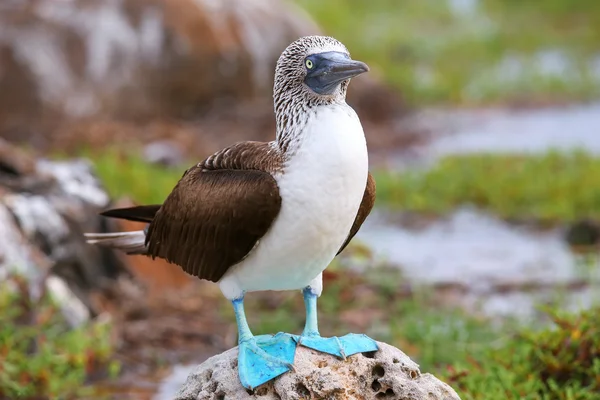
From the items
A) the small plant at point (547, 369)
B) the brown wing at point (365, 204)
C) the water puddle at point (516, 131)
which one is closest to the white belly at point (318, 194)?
the brown wing at point (365, 204)

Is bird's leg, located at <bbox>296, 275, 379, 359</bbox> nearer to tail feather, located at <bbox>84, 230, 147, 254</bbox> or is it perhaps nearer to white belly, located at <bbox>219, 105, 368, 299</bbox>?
white belly, located at <bbox>219, 105, 368, 299</bbox>

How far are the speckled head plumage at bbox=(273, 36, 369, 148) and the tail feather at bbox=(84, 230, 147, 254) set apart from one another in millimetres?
916

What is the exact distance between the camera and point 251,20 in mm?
12609

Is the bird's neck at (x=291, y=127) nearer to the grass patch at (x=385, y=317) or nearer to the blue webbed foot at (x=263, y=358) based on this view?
the blue webbed foot at (x=263, y=358)

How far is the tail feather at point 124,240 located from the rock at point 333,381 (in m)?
0.64

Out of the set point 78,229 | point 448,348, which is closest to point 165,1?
point 78,229

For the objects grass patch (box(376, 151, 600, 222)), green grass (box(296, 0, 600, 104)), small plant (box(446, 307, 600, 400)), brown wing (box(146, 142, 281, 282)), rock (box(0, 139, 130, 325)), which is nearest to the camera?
brown wing (box(146, 142, 281, 282))

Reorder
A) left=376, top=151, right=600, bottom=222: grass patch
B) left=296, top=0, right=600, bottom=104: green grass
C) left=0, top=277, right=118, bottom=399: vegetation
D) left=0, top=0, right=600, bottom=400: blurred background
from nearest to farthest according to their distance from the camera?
1. left=0, top=277, right=118, bottom=399: vegetation
2. left=0, top=0, right=600, bottom=400: blurred background
3. left=376, top=151, right=600, bottom=222: grass patch
4. left=296, top=0, right=600, bottom=104: green grass

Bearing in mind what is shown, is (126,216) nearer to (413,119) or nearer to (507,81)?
(413,119)

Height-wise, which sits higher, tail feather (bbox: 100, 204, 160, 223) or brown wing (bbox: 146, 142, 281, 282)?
brown wing (bbox: 146, 142, 281, 282)

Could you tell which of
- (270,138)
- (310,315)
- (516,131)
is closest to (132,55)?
(270,138)

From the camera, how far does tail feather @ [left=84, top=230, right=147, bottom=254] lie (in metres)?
4.00

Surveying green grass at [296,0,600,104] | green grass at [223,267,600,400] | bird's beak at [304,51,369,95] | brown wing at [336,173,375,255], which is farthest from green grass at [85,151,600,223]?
bird's beak at [304,51,369,95]

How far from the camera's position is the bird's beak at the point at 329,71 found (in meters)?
3.27
